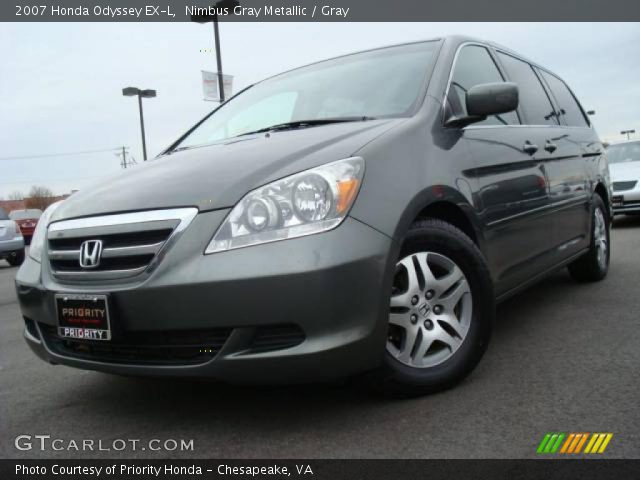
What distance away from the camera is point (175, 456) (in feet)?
6.77

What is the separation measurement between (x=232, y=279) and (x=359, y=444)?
0.70 meters

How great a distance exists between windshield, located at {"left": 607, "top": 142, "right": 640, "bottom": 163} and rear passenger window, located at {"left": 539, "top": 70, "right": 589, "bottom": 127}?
20.9ft

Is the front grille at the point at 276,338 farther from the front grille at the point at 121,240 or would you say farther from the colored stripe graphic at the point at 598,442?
the colored stripe graphic at the point at 598,442

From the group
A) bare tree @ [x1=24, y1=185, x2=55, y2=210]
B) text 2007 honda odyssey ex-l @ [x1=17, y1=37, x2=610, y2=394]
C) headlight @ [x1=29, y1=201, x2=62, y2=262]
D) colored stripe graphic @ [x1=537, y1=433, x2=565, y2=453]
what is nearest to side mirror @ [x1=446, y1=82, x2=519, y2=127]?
text 2007 honda odyssey ex-l @ [x1=17, y1=37, x2=610, y2=394]

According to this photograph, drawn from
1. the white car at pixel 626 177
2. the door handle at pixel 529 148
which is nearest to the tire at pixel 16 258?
the white car at pixel 626 177

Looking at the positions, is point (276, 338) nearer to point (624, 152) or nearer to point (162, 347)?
point (162, 347)

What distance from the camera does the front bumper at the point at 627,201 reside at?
9539 millimetres

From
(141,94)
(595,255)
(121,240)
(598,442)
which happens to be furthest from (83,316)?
(141,94)

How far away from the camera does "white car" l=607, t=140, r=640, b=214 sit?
959 centimetres

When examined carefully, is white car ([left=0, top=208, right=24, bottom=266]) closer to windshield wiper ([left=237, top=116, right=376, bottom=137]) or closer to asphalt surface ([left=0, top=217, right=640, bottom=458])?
asphalt surface ([left=0, top=217, right=640, bottom=458])

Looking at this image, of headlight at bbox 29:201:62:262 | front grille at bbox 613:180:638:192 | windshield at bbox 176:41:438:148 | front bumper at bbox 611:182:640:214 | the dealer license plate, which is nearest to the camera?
the dealer license plate

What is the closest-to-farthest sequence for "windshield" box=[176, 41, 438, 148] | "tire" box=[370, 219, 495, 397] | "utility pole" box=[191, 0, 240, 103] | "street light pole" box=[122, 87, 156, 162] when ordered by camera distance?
"tire" box=[370, 219, 495, 397] → "windshield" box=[176, 41, 438, 148] → "utility pole" box=[191, 0, 240, 103] → "street light pole" box=[122, 87, 156, 162]

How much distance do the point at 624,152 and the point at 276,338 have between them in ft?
35.0

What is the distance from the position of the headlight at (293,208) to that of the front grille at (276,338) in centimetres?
30
